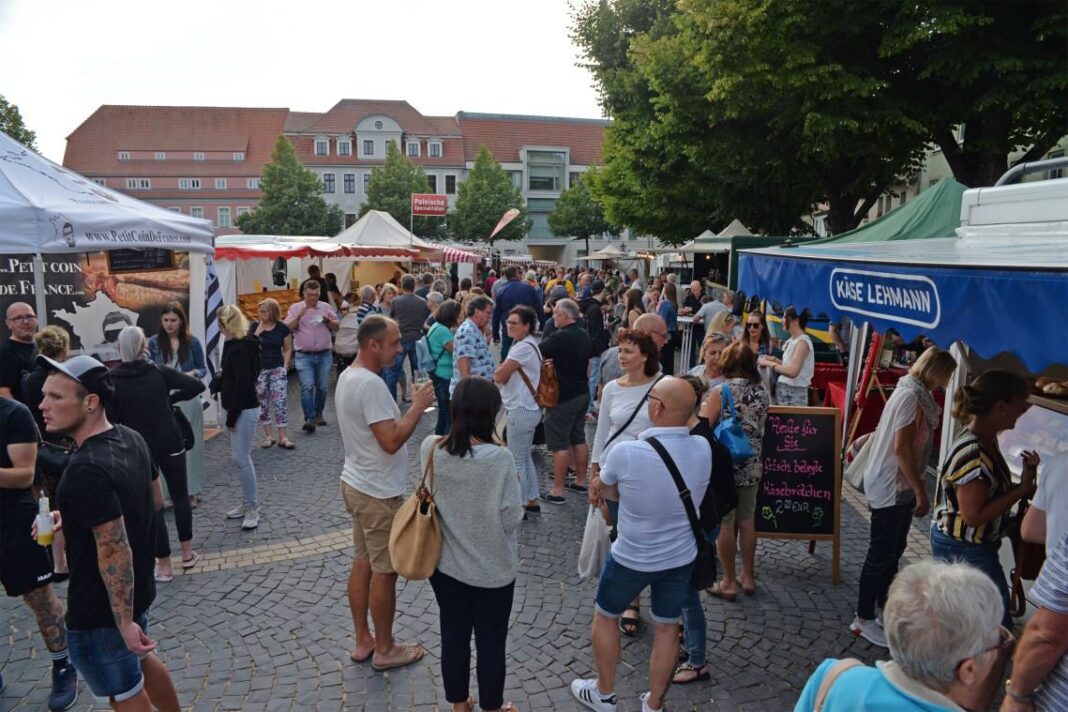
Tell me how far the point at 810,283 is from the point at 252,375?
15.5 feet

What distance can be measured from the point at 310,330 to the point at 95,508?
6.63 m

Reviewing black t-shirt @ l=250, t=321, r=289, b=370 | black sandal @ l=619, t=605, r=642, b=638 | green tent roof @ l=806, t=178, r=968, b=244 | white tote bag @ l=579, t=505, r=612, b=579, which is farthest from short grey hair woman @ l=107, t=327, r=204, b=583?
green tent roof @ l=806, t=178, r=968, b=244

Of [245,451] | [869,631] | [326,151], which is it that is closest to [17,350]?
[245,451]

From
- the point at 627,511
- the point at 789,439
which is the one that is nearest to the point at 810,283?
the point at 789,439

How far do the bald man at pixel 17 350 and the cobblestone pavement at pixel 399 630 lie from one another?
153 centimetres

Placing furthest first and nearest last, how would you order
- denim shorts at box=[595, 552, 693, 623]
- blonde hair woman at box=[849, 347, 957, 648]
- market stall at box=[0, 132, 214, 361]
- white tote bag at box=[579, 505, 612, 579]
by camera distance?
market stall at box=[0, 132, 214, 361], white tote bag at box=[579, 505, 612, 579], blonde hair woman at box=[849, 347, 957, 648], denim shorts at box=[595, 552, 693, 623]

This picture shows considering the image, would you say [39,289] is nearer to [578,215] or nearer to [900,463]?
[900,463]

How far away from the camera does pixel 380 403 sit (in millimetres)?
3605

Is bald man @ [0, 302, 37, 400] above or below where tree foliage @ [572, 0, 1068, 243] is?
below

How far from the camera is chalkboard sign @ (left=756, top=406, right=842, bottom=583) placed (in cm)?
512

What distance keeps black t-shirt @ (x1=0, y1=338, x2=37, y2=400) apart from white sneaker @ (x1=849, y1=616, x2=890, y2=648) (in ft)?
19.7

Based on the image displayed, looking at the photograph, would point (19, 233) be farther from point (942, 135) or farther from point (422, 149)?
→ point (422, 149)

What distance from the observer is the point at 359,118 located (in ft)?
200

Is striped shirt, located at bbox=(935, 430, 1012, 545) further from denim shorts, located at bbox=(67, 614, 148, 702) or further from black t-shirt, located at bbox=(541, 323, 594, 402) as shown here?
denim shorts, located at bbox=(67, 614, 148, 702)
